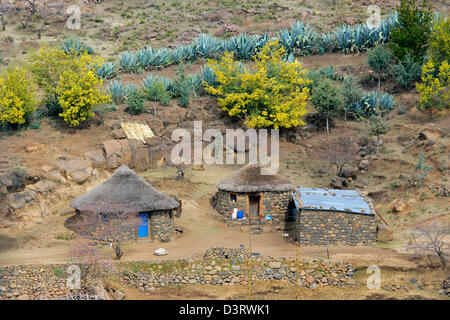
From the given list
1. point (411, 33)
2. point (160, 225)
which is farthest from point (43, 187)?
point (411, 33)

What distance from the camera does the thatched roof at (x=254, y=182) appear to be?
30.9 m

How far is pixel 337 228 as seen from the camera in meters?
27.8

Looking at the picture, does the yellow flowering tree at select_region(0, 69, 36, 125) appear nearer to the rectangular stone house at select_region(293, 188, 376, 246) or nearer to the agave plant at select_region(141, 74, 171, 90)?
the agave plant at select_region(141, 74, 171, 90)

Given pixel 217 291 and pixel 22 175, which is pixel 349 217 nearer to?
pixel 217 291

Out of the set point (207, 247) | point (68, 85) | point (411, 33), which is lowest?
point (207, 247)

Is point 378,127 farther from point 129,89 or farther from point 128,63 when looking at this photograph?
point 128,63

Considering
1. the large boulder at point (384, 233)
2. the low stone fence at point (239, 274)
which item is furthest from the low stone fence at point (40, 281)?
the large boulder at point (384, 233)

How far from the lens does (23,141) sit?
35.6 metres

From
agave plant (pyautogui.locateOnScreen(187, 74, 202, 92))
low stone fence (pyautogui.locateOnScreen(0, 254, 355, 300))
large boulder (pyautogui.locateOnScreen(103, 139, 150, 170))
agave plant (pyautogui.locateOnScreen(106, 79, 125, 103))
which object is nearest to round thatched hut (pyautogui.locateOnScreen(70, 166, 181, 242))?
low stone fence (pyautogui.locateOnScreen(0, 254, 355, 300))

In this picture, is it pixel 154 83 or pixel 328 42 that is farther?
pixel 328 42

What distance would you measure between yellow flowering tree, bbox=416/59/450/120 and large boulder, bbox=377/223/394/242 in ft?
44.4

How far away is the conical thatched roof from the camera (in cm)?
2847

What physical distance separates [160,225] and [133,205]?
5.07ft

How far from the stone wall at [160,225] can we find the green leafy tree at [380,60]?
20.7 m
